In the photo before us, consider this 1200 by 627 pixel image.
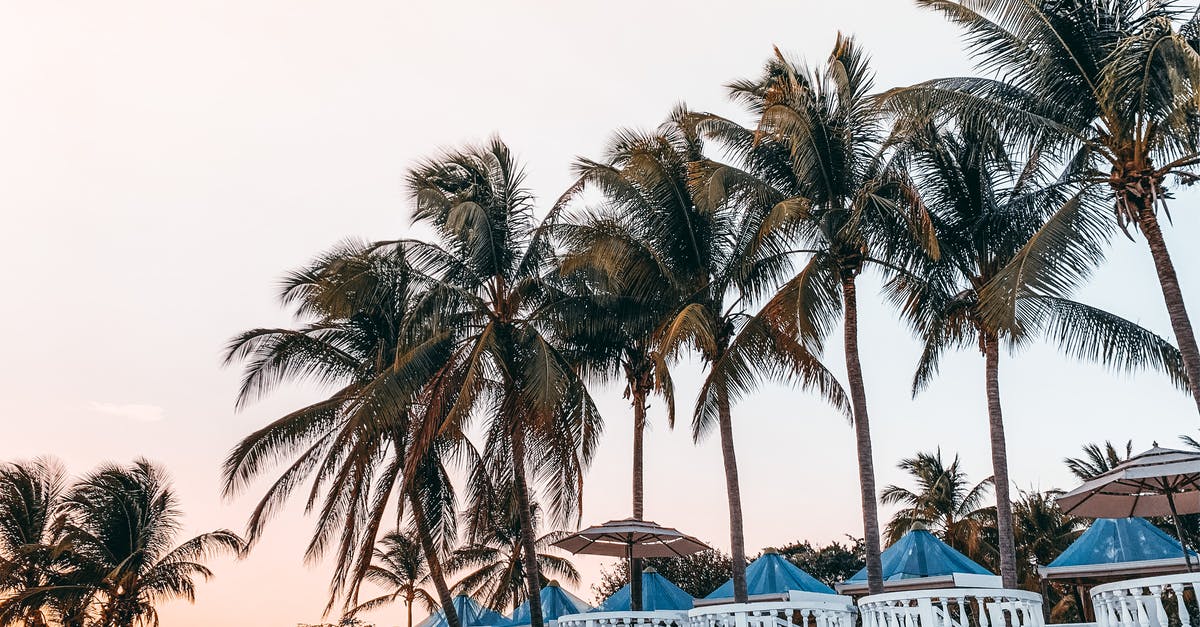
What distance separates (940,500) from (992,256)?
1784 cm

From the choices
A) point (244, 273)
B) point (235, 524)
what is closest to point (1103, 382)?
point (244, 273)

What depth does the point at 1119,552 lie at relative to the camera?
1769cm

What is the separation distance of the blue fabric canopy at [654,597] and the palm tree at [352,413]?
4664 mm

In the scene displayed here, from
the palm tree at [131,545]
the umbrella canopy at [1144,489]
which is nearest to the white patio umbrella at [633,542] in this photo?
the umbrella canopy at [1144,489]

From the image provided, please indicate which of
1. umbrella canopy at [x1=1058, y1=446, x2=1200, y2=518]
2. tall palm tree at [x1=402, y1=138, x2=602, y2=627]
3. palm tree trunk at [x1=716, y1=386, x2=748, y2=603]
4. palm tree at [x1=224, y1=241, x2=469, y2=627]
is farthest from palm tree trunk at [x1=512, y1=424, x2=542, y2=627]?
umbrella canopy at [x1=1058, y1=446, x2=1200, y2=518]

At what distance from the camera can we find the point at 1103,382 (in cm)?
2097

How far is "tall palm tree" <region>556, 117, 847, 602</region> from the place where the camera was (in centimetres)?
1430

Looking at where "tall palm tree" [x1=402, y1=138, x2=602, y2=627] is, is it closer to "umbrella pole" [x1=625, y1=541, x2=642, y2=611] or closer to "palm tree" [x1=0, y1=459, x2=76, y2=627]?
"umbrella pole" [x1=625, y1=541, x2=642, y2=611]

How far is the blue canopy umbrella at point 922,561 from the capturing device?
1881 centimetres

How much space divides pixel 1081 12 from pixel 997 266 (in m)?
3.61

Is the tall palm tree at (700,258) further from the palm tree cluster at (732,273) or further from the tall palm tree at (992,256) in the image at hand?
the tall palm tree at (992,256)

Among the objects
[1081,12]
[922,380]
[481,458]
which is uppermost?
[1081,12]

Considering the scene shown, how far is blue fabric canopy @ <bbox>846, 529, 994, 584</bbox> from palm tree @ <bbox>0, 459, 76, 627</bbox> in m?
18.1

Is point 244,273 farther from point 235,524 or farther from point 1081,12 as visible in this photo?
point 1081,12
